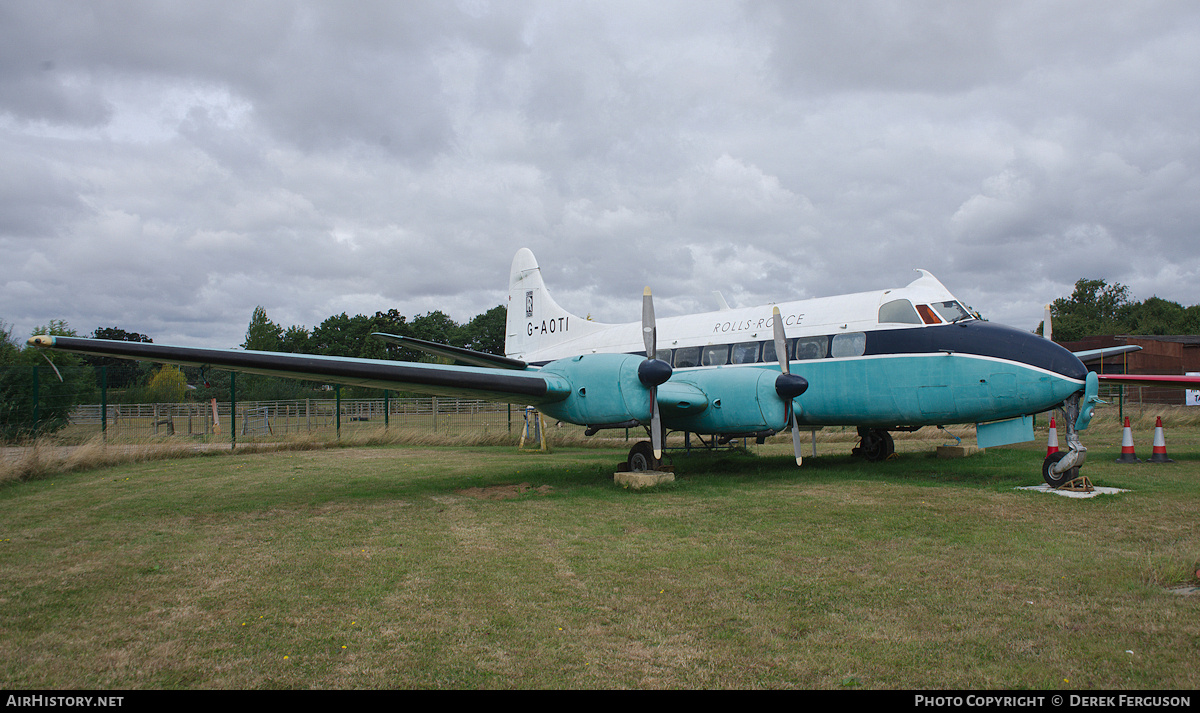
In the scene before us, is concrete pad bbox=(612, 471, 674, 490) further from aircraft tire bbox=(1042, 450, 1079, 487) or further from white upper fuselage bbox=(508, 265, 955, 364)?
aircraft tire bbox=(1042, 450, 1079, 487)

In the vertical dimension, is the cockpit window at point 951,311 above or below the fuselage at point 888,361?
above

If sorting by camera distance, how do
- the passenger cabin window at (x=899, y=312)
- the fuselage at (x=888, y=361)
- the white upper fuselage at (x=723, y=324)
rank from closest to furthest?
the fuselage at (x=888, y=361)
the passenger cabin window at (x=899, y=312)
the white upper fuselage at (x=723, y=324)

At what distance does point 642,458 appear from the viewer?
1133 cm

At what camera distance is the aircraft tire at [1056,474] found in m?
8.84

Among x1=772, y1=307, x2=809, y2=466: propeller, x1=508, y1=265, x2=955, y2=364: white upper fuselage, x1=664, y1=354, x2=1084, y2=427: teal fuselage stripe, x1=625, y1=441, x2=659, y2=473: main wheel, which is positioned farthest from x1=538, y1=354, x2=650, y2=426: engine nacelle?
x1=508, y1=265, x2=955, y2=364: white upper fuselage

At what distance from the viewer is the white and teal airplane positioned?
9.22 m

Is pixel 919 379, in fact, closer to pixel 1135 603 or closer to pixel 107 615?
pixel 1135 603

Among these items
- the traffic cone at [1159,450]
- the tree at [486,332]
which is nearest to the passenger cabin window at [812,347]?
the traffic cone at [1159,450]

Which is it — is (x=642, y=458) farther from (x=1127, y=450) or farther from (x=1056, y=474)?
(x=1127, y=450)

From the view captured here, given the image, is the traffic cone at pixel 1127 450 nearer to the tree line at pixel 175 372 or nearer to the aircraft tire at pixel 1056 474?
the aircraft tire at pixel 1056 474

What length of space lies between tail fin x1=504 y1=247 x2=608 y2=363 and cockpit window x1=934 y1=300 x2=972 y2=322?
8.16 metres

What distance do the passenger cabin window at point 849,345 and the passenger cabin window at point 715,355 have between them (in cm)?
211
